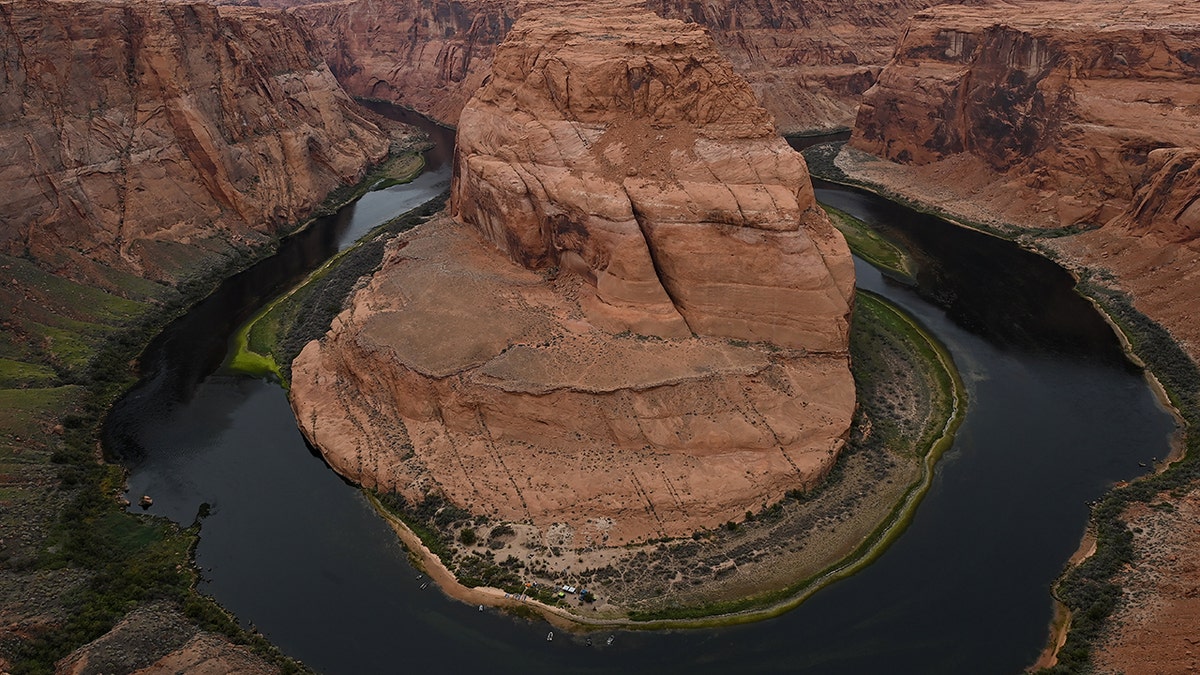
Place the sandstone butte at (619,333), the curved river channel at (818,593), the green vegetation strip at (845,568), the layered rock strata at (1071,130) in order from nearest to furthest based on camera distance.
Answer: the curved river channel at (818,593)
the green vegetation strip at (845,568)
the sandstone butte at (619,333)
the layered rock strata at (1071,130)

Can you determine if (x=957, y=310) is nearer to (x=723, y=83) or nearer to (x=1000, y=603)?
(x=723, y=83)

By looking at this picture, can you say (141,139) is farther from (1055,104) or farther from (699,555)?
(1055,104)

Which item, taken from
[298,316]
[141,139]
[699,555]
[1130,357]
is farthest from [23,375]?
[1130,357]

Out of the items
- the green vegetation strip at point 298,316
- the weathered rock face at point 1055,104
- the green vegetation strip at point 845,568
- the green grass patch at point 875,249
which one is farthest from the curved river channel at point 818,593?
the weathered rock face at point 1055,104

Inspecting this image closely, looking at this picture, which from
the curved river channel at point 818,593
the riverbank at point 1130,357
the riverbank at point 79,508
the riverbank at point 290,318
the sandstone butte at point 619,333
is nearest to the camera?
the riverbank at point 79,508

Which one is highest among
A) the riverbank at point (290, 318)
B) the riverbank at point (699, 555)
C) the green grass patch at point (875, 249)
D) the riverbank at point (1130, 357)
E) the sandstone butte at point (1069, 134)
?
the sandstone butte at point (1069, 134)

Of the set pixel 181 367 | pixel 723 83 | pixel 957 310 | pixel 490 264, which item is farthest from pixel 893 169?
pixel 181 367

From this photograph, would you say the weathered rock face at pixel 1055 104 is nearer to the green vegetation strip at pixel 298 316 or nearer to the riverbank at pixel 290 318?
the riverbank at pixel 290 318

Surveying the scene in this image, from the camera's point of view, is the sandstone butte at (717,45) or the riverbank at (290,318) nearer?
the riverbank at (290,318)
